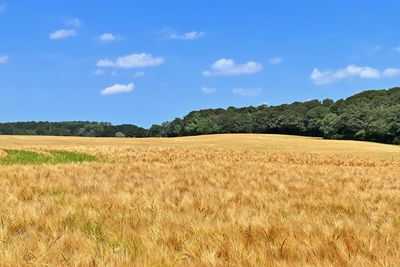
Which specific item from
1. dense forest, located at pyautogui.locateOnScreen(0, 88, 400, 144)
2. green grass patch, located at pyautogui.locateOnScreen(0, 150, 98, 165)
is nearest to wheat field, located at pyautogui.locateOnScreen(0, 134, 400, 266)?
green grass patch, located at pyautogui.locateOnScreen(0, 150, 98, 165)

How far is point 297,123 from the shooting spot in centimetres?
11912

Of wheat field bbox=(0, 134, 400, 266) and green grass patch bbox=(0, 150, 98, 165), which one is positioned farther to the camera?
green grass patch bbox=(0, 150, 98, 165)

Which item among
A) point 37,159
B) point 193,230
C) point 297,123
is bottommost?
point 37,159

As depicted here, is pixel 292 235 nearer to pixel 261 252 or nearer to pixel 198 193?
pixel 261 252

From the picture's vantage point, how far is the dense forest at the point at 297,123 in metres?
92.1

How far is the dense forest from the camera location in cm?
9212

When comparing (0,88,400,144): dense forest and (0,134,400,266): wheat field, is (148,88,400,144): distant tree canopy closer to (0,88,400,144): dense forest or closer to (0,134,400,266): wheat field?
(0,88,400,144): dense forest

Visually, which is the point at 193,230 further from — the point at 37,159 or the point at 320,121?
the point at 320,121

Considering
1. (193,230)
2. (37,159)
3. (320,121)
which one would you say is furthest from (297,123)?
(193,230)

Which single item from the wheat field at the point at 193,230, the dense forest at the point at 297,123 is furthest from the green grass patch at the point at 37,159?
the dense forest at the point at 297,123

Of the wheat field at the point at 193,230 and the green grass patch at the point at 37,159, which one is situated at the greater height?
the wheat field at the point at 193,230

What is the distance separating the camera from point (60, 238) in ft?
13.7

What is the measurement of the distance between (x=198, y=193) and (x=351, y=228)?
342 cm

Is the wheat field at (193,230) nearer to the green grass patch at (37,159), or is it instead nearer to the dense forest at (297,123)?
the green grass patch at (37,159)
